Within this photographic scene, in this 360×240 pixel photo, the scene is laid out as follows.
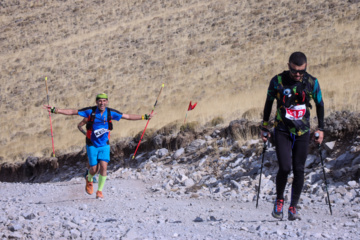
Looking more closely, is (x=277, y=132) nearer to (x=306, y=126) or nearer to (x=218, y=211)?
(x=306, y=126)

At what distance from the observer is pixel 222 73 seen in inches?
1129

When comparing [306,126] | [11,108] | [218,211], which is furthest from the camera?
[11,108]

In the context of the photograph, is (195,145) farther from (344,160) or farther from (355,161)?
(355,161)

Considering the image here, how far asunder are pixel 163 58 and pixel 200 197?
25378mm

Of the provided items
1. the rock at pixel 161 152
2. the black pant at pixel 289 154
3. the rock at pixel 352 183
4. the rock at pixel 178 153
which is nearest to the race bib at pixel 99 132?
the black pant at pixel 289 154

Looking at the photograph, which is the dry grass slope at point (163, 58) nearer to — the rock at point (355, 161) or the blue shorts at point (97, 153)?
the rock at point (355, 161)

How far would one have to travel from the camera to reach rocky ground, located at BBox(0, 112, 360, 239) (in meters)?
6.45

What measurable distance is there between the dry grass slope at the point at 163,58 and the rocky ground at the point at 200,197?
9.29ft

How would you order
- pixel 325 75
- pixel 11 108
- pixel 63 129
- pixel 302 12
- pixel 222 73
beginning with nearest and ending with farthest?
1. pixel 325 75
2. pixel 63 129
3. pixel 222 73
4. pixel 11 108
5. pixel 302 12

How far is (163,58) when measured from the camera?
112 ft

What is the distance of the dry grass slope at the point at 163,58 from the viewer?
22797mm

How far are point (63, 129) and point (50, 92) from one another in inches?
324

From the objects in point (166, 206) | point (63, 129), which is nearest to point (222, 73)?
point (63, 129)

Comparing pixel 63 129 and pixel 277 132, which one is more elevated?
pixel 277 132
